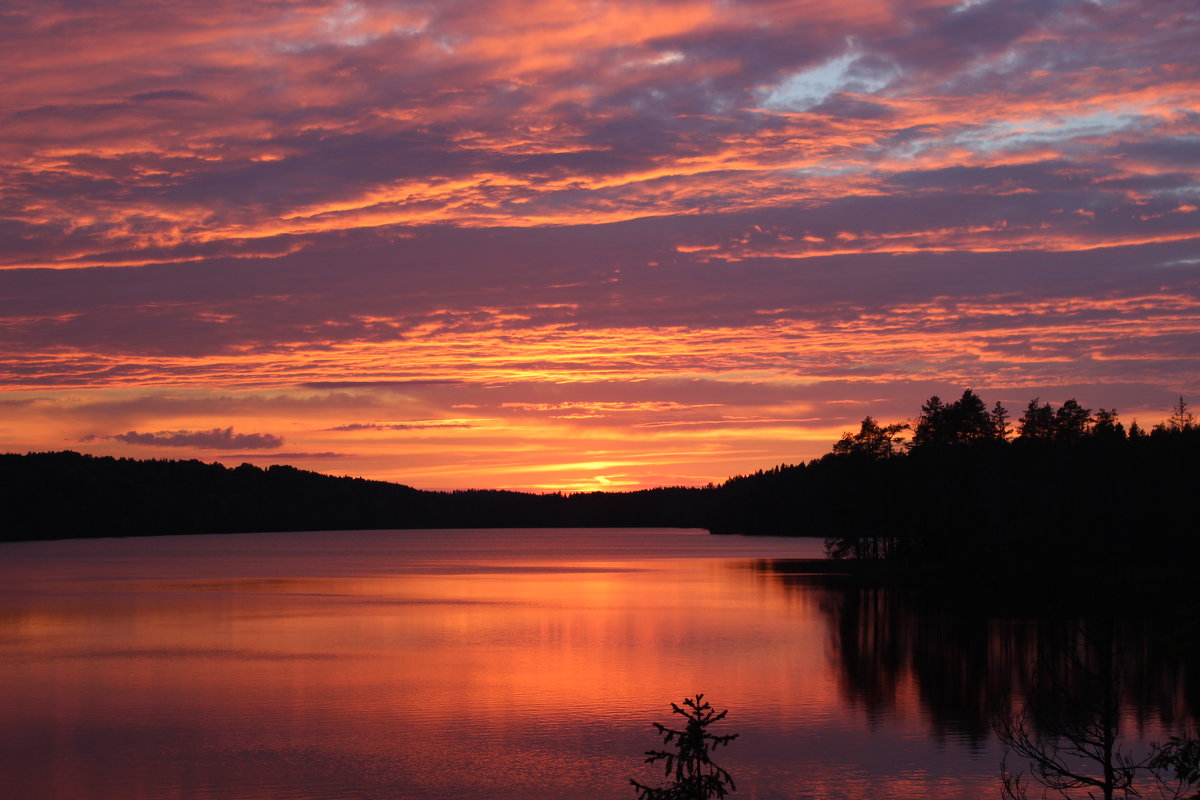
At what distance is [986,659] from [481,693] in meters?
18.7

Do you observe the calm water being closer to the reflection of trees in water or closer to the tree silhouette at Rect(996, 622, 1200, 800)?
the reflection of trees in water

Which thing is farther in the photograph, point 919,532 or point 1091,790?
point 919,532

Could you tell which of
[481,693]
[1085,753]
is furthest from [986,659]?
[1085,753]

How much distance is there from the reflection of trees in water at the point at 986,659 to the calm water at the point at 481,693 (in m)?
0.23

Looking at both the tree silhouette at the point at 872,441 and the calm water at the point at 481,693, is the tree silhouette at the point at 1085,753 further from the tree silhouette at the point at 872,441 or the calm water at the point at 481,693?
the tree silhouette at the point at 872,441

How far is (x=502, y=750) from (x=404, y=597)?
4913 centimetres

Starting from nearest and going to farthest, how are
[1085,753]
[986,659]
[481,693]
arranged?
[1085,753], [481,693], [986,659]

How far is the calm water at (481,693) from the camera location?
24.8 m

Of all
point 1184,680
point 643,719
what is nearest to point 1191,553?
point 1184,680

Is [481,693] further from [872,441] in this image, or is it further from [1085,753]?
[872,441]

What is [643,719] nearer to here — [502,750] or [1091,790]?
[502,750]

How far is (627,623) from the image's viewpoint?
187ft

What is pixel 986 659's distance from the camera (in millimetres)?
42000

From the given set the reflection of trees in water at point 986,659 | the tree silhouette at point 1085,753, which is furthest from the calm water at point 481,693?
the tree silhouette at point 1085,753
